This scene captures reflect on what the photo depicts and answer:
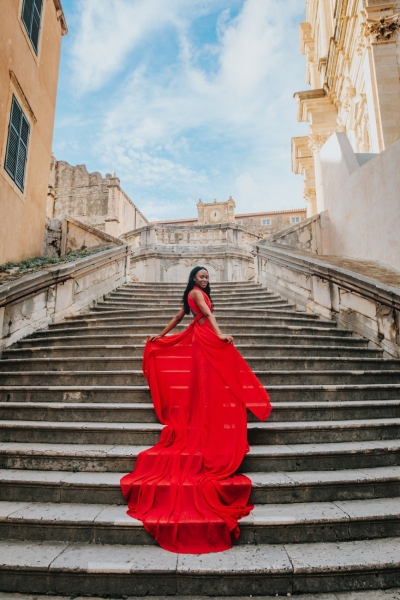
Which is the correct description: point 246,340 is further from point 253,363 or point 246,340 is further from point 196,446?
point 196,446

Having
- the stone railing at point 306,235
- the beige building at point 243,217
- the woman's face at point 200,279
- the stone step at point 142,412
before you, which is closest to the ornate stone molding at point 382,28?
the stone railing at point 306,235

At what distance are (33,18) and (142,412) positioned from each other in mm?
11420

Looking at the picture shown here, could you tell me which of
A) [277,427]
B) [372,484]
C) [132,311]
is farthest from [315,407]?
[132,311]

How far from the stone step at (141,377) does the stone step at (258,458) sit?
47.4 inches

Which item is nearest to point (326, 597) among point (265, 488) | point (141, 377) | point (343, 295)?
point (265, 488)

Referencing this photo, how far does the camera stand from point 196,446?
317 centimetres

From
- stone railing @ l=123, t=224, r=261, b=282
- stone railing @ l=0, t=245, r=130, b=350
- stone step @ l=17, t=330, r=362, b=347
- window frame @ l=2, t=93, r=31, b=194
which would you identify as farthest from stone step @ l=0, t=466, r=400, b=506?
stone railing @ l=123, t=224, r=261, b=282

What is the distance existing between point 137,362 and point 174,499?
2.44m

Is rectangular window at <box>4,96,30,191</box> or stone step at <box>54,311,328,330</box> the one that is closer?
stone step at <box>54,311,328,330</box>

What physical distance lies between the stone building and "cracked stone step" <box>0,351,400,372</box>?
26.2 metres

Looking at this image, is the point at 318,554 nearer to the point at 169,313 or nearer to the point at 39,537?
the point at 39,537

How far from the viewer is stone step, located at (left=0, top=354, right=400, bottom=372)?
5.04 metres

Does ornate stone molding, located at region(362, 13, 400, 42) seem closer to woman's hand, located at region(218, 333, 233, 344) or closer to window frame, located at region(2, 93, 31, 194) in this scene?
window frame, located at region(2, 93, 31, 194)

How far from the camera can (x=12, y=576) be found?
241 centimetres
